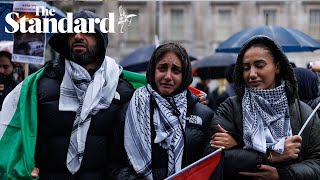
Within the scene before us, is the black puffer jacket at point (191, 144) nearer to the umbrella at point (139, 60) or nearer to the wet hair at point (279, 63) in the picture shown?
the wet hair at point (279, 63)

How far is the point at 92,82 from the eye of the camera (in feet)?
12.6

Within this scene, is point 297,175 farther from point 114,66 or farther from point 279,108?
point 114,66

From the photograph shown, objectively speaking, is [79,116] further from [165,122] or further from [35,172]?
[165,122]

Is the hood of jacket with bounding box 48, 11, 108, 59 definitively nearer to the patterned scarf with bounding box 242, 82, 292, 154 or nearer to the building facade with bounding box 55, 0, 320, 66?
the patterned scarf with bounding box 242, 82, 292, 154

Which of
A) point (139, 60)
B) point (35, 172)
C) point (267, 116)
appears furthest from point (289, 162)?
point (139, 60)

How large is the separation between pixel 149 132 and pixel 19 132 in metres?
0.85

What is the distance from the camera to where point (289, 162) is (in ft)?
11.4

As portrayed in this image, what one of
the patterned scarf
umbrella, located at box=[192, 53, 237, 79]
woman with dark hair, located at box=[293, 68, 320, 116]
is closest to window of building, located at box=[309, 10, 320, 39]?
umbrella, located at box=[192, 53, 237, 79]

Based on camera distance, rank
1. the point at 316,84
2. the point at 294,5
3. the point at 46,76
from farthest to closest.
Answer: the point at 294,5 < the point at 316,84 < the point at 46,76

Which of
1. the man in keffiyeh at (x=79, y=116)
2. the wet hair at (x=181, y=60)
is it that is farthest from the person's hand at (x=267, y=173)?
the man in keffiyeh at (x=79, y=116)

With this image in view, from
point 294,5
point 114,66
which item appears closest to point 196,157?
point 114,66

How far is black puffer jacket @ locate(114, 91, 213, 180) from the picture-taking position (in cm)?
356

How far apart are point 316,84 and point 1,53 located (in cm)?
356

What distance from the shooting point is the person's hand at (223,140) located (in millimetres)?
3455
